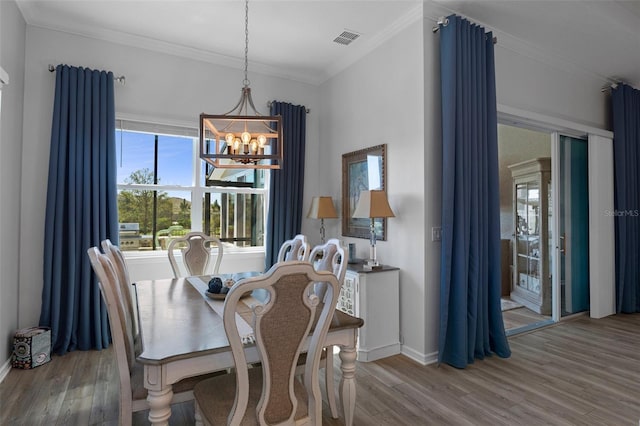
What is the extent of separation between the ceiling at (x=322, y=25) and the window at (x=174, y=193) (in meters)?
0.94

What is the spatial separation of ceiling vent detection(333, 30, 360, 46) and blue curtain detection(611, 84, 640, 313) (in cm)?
359

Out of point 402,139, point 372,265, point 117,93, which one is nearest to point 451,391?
point 372,265

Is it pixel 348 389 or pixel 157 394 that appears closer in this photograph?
pixel 157 394

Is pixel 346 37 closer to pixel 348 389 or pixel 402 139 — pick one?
pixel 402 139

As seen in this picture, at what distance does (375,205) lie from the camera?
3227mm

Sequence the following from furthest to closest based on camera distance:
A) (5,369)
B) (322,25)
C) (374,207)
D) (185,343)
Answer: (322,25)
(374,207)
(5,369)
(185,343)

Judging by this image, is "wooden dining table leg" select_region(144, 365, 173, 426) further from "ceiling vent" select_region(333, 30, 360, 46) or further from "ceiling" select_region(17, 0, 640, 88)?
"ceiling vent" select_region(333, 30, 360, 46)

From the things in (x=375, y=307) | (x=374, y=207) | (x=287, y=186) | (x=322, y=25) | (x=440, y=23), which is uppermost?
(x=322, y=25)

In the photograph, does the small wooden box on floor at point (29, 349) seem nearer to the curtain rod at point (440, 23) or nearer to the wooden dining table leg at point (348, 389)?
the wooden dining table leg at point (348, 389)

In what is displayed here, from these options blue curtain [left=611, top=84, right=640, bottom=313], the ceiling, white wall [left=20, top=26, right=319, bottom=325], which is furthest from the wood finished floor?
the ceiling

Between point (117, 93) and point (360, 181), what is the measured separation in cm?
269

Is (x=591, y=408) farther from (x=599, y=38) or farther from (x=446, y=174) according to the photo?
(x=599, y=38)

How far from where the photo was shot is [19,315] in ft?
10.5

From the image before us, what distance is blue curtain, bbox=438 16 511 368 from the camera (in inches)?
118
